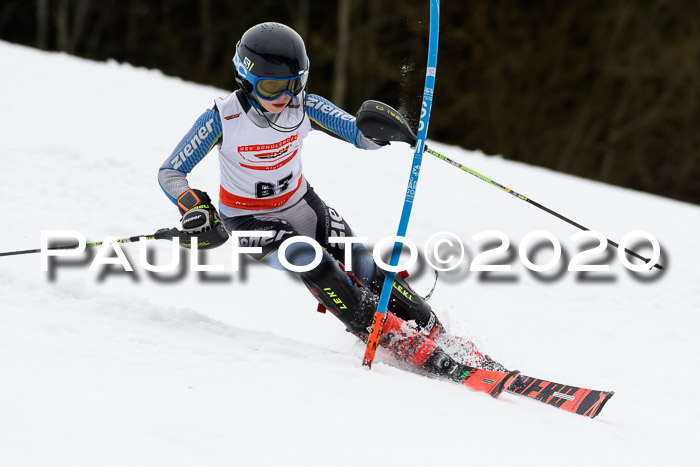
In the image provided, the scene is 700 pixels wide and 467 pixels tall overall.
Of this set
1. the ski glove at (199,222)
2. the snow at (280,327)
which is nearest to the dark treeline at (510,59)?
the snow at (280,327)

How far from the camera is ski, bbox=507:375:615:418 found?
3023 millimetres

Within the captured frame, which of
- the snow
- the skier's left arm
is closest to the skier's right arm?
the skier's left arm

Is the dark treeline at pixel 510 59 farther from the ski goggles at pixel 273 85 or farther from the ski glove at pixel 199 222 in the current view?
the ski glove at pixel 199 222

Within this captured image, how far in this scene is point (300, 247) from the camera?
3.33m

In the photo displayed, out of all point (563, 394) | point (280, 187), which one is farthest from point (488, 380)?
point (280, 187)

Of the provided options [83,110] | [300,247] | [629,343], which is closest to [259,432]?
[300,247]

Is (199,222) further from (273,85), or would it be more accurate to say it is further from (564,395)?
(564,395)

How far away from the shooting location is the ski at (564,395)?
3.02 meters

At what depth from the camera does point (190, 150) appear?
3.36m

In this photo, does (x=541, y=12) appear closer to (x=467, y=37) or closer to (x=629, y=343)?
(x=467, y=37)

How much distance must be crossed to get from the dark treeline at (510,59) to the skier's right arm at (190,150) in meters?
13.5

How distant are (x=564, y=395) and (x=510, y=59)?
56.3ft

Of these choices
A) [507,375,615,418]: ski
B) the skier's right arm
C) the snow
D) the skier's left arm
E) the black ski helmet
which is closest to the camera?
the snow

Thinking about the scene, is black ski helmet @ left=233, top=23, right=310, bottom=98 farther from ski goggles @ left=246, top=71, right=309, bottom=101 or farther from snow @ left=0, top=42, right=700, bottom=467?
snow @ left=0, top=42, right=700, bottom=467
